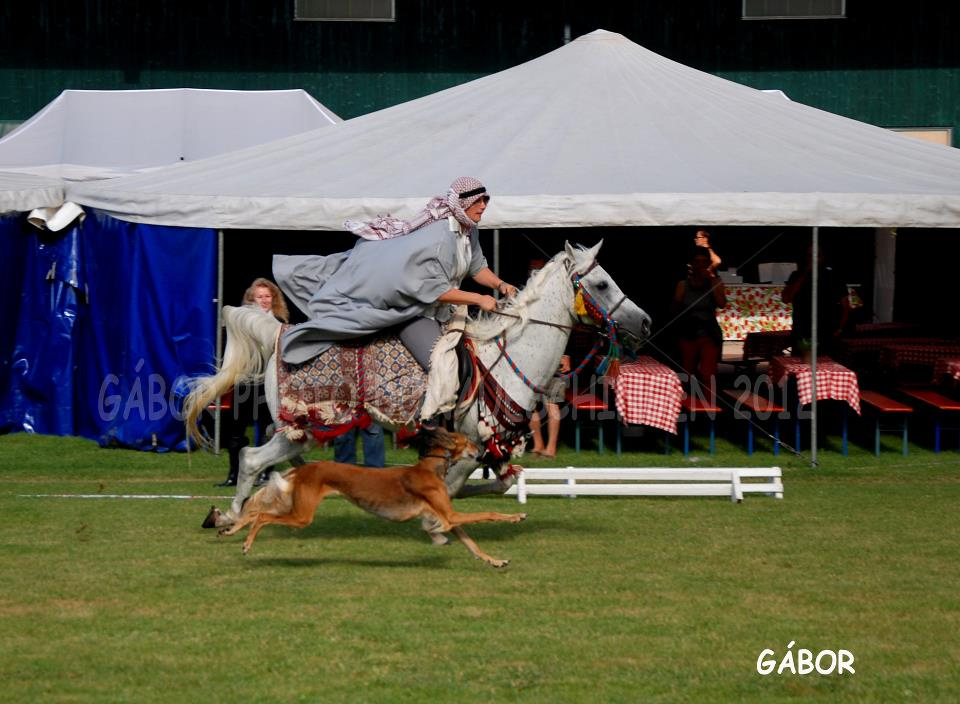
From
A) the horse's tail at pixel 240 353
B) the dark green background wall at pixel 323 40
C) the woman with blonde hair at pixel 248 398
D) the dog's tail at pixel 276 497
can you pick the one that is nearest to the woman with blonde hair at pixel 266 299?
the woman with blonde hair at pixel 248 398

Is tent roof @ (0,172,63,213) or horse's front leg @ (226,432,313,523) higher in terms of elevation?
tent roof @ (0,172,63,213)

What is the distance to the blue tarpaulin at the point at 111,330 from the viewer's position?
13.5m

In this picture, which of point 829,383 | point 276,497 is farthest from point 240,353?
point 829,383

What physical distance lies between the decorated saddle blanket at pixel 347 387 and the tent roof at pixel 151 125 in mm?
11650

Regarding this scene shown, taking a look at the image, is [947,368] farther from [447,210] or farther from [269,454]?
[269,454]

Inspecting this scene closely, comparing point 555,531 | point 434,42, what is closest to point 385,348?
point 555,531

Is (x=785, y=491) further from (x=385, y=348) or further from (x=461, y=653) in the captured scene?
(x=461, y=653)

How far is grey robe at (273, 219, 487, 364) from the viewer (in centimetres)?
833

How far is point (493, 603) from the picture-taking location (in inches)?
280

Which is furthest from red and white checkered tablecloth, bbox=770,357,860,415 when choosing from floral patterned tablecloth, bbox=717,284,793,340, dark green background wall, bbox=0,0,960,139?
dark green background wall, bbox=0,0,960,139

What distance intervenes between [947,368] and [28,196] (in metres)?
8.84

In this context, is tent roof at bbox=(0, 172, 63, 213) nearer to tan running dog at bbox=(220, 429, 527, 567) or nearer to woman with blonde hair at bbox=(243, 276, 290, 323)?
woman with blonde hair at bbox=(243, 276, 290, 323)

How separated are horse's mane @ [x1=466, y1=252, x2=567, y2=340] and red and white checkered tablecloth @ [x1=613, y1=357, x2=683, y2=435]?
4.53 meters

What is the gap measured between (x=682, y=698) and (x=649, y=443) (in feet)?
28.8
